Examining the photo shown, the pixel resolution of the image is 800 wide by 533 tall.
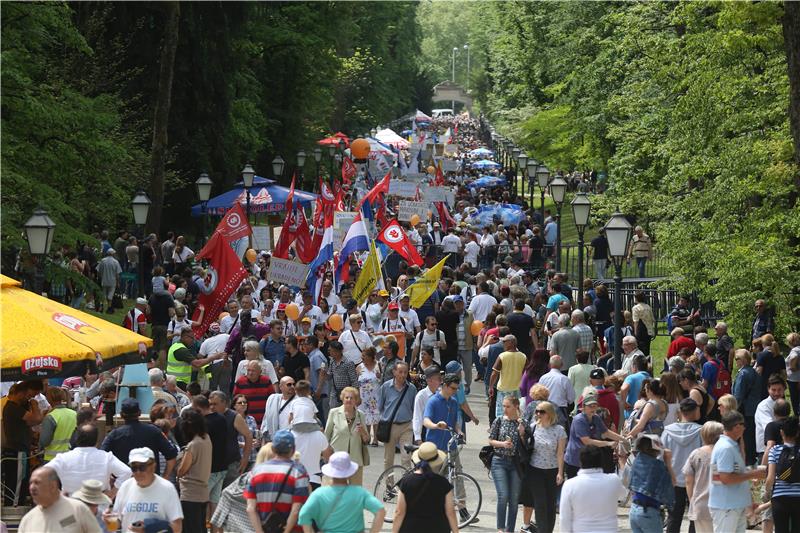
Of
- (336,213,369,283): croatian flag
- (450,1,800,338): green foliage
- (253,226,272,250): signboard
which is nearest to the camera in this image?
(450,1,800,338): green foliage

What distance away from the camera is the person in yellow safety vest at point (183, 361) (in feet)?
58.3

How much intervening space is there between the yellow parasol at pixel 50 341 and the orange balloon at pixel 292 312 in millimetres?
7170

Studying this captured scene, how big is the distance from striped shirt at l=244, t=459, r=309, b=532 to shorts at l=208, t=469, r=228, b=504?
95.4 inches

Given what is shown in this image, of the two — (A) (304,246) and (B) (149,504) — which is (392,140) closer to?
(A) (304,246)

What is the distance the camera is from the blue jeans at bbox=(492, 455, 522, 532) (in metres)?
13.4

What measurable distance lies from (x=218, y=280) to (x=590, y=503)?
1243cm

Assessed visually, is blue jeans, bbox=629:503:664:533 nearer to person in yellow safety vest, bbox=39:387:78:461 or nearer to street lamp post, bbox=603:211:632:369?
person in yellow safety vest, bbox=39:387:78:461

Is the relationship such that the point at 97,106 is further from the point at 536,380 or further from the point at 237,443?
the point at 237,443

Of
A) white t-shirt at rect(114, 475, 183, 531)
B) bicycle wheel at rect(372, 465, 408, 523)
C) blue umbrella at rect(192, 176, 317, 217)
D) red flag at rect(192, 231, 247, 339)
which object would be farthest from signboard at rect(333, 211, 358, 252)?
white t-shirt at rect(114, 475, 183, 531)

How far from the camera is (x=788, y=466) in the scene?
1201 centimetres

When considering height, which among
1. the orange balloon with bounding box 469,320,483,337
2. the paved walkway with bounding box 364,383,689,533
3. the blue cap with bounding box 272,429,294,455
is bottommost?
the paved walkway with bounding box 364,383,689,533

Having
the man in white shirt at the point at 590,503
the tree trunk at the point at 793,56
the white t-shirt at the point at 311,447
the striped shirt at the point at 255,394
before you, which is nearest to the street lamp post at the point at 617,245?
the tree trunk at the point at 793,56

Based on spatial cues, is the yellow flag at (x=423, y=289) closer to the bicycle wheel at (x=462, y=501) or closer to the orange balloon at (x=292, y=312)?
the orange balloon at (x=292, y=312)

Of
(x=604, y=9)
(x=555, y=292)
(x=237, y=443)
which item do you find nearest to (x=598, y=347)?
(x=555, y=292)
